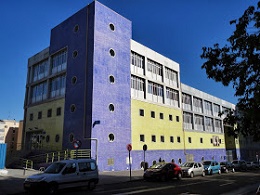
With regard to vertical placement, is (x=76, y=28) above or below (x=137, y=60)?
above

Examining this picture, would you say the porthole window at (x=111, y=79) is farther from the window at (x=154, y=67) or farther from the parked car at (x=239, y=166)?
the parked car at (x=239, y=166)

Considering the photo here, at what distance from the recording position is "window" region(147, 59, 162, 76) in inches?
1408

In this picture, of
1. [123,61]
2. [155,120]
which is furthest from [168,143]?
[123,61]

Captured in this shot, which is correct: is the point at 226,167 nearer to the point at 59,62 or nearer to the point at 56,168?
the point at 56,168

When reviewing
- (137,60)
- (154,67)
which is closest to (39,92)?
(137,60)

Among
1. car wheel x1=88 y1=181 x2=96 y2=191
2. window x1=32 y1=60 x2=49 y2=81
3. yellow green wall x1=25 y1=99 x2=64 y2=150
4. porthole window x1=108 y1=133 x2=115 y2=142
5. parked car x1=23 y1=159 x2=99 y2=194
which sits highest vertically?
window x1=32 y1=60 x2=49 y2=81

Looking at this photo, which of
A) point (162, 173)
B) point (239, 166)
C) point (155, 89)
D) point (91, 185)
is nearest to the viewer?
point (91, 185)

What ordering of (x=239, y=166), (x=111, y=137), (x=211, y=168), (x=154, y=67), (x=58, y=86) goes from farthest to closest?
(x=154, y=67) → (x=239, y=166) → (x=58, y=86) → (x=111, y=137) → (x=211, y=168)

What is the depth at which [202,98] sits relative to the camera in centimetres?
4938

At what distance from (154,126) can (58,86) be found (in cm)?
1422

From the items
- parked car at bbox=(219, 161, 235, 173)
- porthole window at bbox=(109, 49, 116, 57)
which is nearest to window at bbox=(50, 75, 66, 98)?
porthole window at bbox=(109, 49, 116, 57)

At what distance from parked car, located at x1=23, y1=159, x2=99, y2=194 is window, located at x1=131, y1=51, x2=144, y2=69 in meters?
20.2

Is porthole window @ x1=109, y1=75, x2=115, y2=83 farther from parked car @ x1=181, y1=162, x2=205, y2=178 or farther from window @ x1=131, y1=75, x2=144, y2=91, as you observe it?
parked car @ x1=181, y1=162, x2=205, y2=178

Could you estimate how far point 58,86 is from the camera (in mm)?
31484
